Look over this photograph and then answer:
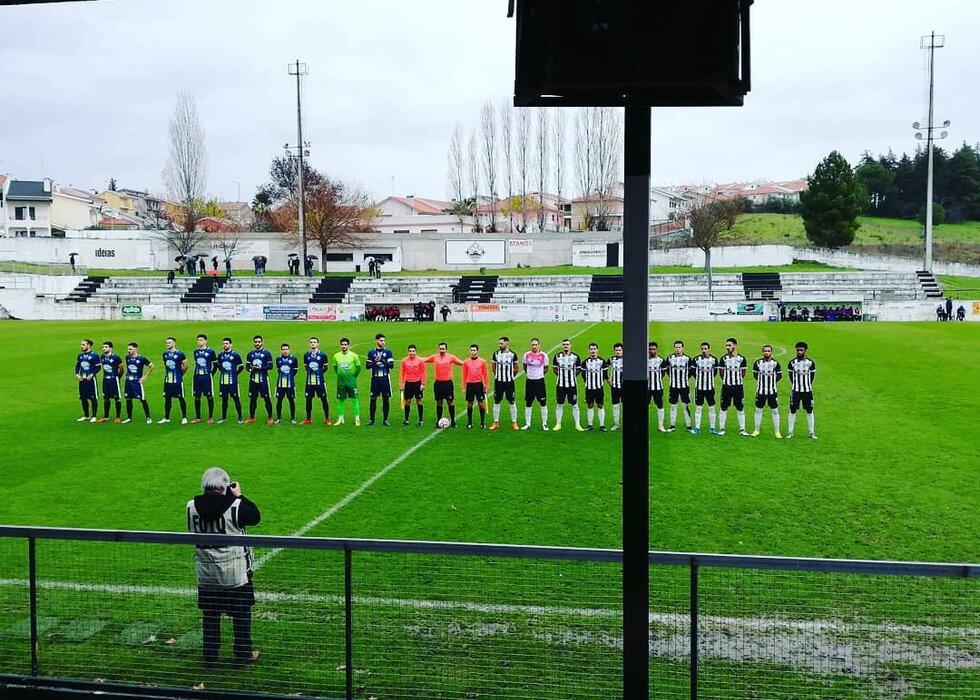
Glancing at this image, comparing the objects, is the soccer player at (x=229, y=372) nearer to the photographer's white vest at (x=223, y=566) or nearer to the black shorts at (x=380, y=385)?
the black shorts at (x=380, y=385)

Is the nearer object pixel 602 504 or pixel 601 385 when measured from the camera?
pixel 602 504

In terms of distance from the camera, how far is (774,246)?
68062mm

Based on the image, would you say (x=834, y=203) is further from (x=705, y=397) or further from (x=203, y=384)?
(x=203, y=384)

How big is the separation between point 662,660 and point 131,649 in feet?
12.3

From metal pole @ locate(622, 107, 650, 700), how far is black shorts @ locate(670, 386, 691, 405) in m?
13.0

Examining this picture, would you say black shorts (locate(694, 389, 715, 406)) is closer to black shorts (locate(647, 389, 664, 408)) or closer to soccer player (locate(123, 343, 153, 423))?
black shorts (locate(647, 389, 664, 408))

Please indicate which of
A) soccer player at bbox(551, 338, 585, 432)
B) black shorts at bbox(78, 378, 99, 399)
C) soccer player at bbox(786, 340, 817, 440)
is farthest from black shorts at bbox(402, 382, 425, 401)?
soccer player at bbox(786, 340, 817, 440)

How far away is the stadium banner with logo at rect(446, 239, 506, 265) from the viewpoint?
7138 cm

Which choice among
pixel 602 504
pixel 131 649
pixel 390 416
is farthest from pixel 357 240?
pixel 131 649

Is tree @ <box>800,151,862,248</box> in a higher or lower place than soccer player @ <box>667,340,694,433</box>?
higher

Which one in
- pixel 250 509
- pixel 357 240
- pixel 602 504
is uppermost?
pixel 357 240

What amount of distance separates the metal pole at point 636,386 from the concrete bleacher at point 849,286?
4844 cm

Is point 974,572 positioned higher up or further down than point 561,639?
higher up

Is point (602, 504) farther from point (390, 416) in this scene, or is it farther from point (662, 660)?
point (390, 416)
